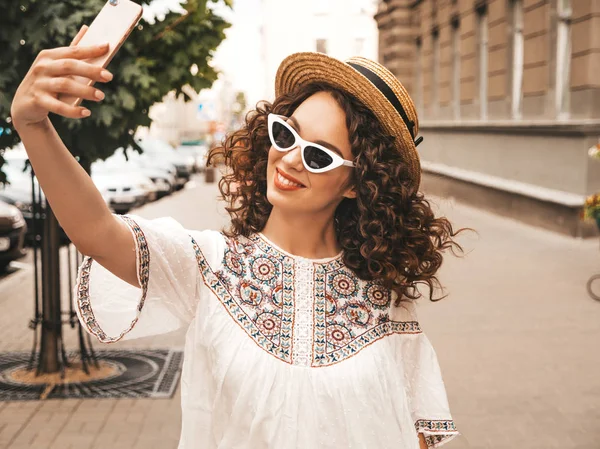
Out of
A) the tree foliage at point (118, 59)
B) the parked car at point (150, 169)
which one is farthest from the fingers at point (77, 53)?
the parked car at point (150, 169)

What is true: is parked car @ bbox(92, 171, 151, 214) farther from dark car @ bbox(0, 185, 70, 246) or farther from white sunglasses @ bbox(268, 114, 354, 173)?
white sunglasses @ bbox(268, 114, 354, 173)

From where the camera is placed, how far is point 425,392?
8.07 ft

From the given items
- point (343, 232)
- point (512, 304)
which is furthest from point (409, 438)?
point (512, 304)

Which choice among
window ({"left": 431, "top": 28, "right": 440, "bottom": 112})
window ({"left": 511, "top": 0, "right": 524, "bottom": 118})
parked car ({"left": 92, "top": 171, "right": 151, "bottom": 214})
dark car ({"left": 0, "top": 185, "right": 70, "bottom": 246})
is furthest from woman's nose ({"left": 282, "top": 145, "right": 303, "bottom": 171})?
window ({"left": 431, "top": 28, "right": 440, "bottom": 112})

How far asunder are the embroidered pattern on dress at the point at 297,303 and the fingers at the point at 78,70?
80cm

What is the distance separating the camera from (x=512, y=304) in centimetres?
882

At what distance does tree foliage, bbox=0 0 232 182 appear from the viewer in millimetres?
5262

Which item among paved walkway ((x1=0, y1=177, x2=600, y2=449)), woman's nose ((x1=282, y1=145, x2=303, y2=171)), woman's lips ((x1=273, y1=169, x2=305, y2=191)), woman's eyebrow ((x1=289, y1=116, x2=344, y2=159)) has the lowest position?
paved walkway ((x1=0, y1=177, x2=600, y2=449))

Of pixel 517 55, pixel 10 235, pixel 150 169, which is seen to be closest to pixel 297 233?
pixel 10 235

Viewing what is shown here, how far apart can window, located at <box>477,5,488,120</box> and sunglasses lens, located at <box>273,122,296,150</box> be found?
54.3 feet

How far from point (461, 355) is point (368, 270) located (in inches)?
187

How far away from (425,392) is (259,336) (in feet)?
1.95

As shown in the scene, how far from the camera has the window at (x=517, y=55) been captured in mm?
16109

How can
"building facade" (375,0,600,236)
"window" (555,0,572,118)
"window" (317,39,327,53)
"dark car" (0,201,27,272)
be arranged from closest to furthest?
"dark car" (0,201,27,272) < "building facade" (375,0,600,236) < "window" (555,0,572,118) < "window" (317,39,327,53)
